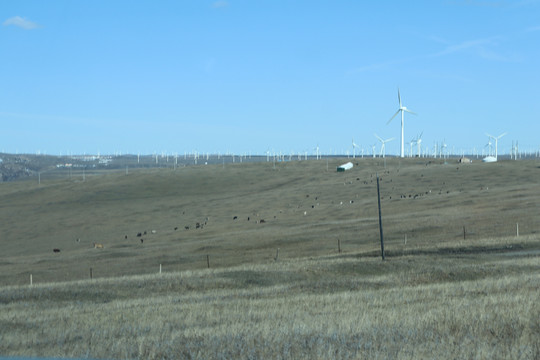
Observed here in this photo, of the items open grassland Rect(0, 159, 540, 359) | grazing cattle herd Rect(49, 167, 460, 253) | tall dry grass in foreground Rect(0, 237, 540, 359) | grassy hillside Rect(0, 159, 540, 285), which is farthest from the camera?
grazing cattle herd Rect(49, 167, 460, 253)

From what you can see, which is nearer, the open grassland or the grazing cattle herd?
the open grassland

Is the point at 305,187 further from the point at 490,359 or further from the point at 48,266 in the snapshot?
the point at 490,359

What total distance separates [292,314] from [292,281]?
11.2 m

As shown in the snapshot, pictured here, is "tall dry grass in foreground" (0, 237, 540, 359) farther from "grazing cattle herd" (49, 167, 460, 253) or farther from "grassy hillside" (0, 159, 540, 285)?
"grazing cattle herd" (49, 167, 460, 253)

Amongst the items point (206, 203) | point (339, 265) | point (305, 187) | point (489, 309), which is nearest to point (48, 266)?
point (339, 265)

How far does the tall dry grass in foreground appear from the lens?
13367 millimetres

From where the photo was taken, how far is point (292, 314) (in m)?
18.5

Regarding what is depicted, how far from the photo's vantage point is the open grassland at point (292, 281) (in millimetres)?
14117

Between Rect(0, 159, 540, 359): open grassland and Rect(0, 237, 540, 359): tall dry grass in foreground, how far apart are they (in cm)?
6

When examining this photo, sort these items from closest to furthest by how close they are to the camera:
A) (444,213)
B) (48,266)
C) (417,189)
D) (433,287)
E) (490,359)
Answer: (490,359) → (433,287) → (48,266) → (444,213) → (417,189)

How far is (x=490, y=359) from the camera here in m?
11.8

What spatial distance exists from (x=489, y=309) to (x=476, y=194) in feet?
217

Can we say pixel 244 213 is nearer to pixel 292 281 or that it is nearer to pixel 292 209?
pixel 292 209

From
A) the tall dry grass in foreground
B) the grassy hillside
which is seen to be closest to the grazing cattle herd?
the grassy hillside
